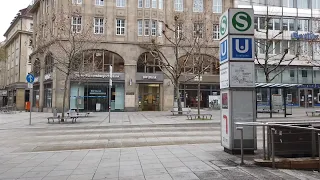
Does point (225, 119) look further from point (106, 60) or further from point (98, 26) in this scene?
point (98, 26)

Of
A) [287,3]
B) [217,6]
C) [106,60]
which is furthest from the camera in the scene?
[287,3]

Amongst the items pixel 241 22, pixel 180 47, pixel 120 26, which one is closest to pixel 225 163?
pixel 241 22

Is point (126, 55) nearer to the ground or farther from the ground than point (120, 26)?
nearer to the ground

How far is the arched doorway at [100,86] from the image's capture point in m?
34.2

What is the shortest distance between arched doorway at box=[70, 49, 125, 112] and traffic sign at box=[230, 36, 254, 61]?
26656 mm

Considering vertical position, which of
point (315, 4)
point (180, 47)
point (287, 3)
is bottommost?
point (180, 47)

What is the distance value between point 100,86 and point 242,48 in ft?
91.5

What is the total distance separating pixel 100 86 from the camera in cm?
3472

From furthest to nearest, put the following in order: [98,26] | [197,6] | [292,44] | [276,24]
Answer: [276,24], [292,44], [197,6], [98,26]

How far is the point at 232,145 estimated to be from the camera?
327 inches

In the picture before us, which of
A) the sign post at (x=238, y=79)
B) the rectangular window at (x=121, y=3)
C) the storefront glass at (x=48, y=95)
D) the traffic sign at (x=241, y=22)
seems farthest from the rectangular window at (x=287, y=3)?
the sign post at (x=238, y=79)

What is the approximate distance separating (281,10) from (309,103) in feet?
45.7

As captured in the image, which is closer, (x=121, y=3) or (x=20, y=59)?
(x=121, y=3)

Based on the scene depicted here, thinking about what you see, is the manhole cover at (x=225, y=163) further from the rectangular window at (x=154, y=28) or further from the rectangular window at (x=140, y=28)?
the rectangular window at (x=140, y=28)
